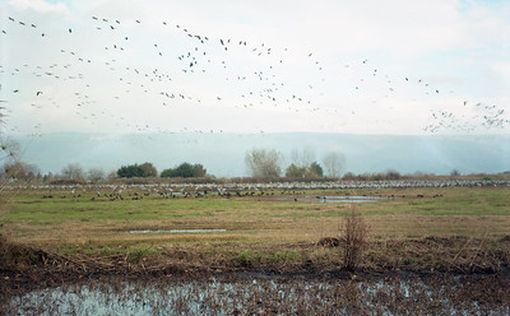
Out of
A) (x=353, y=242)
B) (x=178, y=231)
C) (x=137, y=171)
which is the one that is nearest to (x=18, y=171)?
(x=178, y=231)

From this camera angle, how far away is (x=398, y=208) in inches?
1559

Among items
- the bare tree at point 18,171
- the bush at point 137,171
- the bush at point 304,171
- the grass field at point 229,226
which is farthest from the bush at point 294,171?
the bare tree at point 18,171

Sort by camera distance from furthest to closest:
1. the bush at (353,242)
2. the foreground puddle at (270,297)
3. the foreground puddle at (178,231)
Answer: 1. the foreground puddle at (178,231)
2. the bush at (353,242)
3. the foreground puddle at (270,297)

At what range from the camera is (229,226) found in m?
30.1

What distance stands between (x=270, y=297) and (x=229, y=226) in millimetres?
14556

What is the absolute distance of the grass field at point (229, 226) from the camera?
20.7 metres

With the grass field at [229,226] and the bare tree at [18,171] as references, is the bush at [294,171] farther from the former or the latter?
the bare tree at [18,171]

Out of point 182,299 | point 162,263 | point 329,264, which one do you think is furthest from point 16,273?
point 329,264

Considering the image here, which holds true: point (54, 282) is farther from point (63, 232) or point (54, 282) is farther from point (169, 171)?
point (169, 171)

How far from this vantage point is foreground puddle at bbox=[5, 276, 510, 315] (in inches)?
571

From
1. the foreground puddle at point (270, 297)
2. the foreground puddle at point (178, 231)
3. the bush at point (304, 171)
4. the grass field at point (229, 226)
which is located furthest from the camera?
the bush at point (304, 171)

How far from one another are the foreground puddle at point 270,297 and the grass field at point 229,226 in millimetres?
2604

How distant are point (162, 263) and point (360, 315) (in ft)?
26.9

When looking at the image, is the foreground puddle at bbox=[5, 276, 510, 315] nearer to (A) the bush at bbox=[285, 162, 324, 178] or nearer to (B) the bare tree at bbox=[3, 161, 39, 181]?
(B) the bare tree at bbox=[3, 161, 39, 181]
